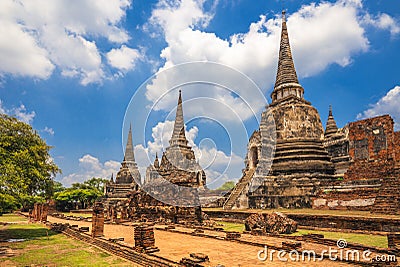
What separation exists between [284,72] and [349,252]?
96.6 feet

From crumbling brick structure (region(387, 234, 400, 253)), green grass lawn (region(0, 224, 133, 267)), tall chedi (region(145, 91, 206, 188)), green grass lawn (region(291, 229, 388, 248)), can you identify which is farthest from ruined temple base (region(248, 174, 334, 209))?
green grass lawn (region(0, 224, 133, 267))

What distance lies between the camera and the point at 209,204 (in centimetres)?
3522

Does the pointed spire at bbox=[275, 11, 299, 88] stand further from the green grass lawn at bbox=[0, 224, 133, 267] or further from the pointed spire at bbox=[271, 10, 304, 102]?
the green grass lawn at bbox=[0, 224, 133, 267]

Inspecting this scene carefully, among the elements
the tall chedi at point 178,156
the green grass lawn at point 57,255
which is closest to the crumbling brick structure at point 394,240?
the green grass lawn at point 57,255

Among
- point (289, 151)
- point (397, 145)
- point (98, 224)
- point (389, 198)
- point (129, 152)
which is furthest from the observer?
point (129, 152)

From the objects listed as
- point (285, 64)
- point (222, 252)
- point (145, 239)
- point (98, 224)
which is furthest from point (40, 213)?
point (285, 64)

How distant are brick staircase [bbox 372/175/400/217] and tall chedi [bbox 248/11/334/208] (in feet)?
21.7

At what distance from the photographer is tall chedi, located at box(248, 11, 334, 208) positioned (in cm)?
2578

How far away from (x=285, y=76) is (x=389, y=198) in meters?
21.6

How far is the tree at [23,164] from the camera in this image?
14016mm

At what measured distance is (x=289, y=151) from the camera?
29.5m

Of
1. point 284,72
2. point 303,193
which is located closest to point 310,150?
point 303,193

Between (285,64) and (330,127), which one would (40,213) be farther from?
(330,127)

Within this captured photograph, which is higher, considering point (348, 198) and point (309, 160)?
point (309, 160)
